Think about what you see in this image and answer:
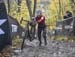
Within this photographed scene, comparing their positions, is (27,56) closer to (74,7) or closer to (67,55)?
(67,55)

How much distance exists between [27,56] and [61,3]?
68.6 feet

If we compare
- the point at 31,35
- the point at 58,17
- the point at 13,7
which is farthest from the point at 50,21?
the point at 31,35

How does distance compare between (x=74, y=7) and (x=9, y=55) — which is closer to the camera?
(x=9, y=55)

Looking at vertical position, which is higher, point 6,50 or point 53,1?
point 6,50

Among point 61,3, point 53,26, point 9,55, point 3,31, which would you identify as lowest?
point 53,26

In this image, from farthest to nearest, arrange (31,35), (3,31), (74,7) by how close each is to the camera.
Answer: (74,7), (31,35), (3,31)

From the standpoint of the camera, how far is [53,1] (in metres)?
34.3

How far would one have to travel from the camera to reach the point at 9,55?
413 cm

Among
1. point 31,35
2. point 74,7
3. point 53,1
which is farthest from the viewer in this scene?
point 53,1

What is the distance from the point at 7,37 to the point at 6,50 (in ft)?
0.57

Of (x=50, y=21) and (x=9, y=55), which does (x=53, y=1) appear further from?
(x=9, y=55)

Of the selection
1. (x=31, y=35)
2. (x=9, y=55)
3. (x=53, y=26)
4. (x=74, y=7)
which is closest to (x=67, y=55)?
(x=31, y=35)

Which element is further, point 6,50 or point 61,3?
point 61,3

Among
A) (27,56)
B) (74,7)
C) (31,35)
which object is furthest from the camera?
(74,7)
